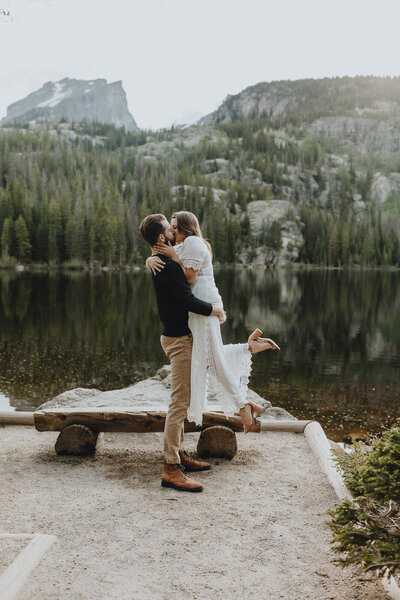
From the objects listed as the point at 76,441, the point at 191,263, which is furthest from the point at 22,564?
the point at 191,263

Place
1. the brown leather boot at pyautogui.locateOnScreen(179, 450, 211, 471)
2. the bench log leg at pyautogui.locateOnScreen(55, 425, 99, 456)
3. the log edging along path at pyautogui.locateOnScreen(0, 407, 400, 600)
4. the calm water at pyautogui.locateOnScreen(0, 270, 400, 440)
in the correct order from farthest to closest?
the calm water at pyautogui.locateOnScreen(0, 270, 400, 440), the bench log leg at pyautogui.locateOnScreen(55, 425, 99, 456), the log edging along path at pyautogui.locateOnScreen(0, 407, 400, 600), the brown leather boot at pyautogui.locateOnScreen(179, 450, 211, 471)

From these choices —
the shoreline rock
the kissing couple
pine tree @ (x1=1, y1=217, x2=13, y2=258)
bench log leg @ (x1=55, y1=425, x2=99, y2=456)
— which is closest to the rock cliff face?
pine tree @ (x1=1, y1=217, x2=13, y2=258)

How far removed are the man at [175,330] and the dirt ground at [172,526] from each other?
0.29 m

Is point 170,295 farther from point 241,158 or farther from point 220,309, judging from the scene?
point 241,158

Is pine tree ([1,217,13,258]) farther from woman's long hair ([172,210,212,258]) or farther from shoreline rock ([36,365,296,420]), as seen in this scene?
woman's long hair ([172,210,212,258])

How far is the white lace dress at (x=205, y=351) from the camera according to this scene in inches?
225

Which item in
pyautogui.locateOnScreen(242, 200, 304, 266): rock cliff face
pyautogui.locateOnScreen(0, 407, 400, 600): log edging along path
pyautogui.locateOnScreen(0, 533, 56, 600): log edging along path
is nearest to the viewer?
pyautogui.locateOnScreen(0, 533, 56, 600): log edging along path

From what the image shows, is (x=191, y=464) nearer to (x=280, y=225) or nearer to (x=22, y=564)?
(x=22, y=564)

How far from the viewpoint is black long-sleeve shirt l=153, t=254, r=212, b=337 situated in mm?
5660

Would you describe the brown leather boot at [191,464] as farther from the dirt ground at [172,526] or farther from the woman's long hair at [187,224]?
the woman's long hair at [187,224]

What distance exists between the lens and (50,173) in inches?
6033

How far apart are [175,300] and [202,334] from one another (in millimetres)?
515

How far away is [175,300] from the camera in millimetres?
5734

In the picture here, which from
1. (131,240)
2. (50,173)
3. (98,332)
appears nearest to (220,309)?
(98,332)
